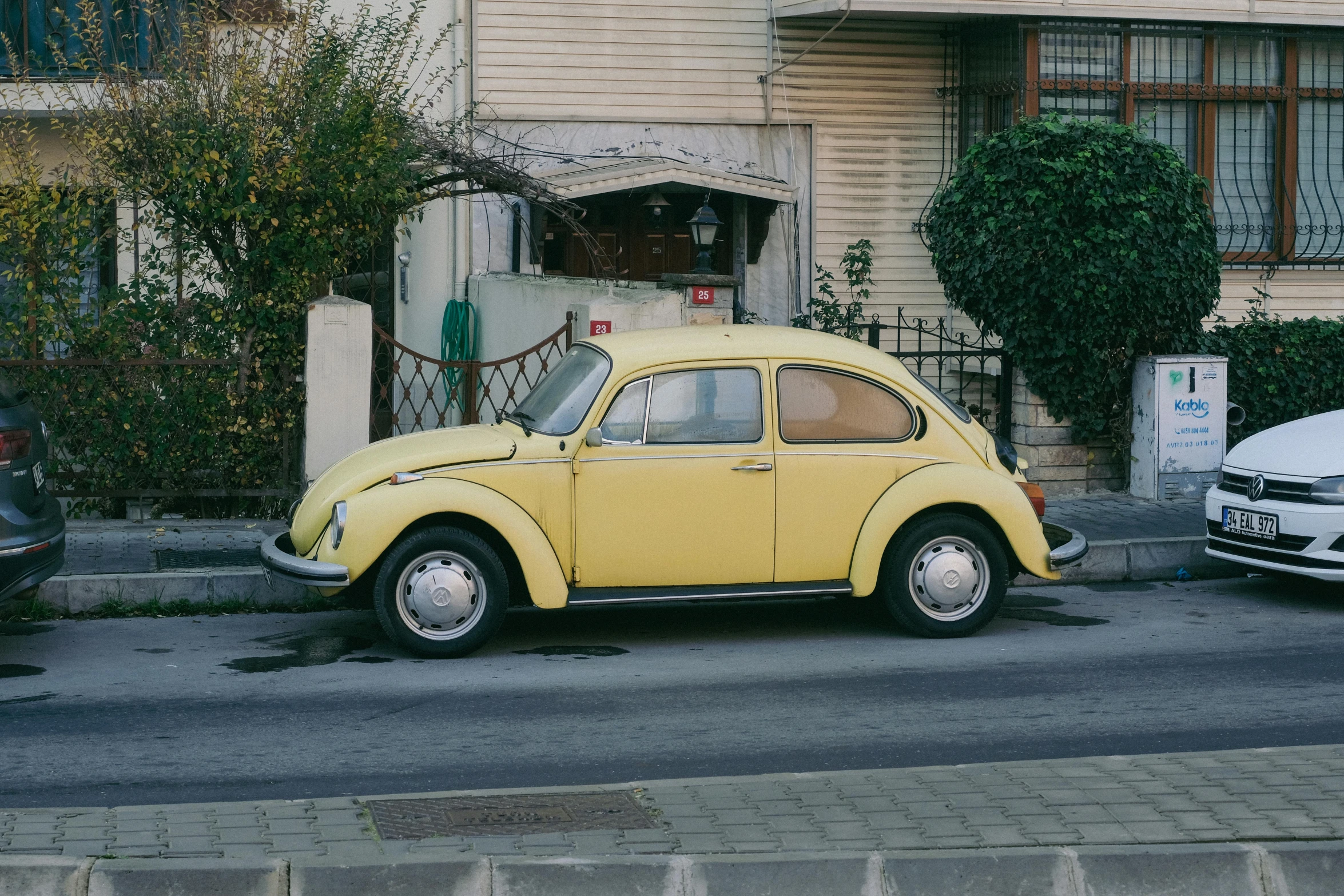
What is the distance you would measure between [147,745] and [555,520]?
2397 mm

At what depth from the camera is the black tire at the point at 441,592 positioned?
7.86 metres

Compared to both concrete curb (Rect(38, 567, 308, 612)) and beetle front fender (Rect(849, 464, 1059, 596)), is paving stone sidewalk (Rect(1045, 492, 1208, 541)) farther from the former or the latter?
concrete curb (Rect(38, 567, 308, 612))

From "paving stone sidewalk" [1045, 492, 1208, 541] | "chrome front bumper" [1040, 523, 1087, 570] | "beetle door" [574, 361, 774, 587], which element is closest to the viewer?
"beetle door" [574, 361, 774, 587]

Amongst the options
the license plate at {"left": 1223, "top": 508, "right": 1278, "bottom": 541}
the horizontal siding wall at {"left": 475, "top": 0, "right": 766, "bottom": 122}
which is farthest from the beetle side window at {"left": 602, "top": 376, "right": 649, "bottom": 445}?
the horizontal siding wall at {"left": 475, "top": 0, "right": 766, "bottom": 122}

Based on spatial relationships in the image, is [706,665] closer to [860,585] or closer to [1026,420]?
[860,585]

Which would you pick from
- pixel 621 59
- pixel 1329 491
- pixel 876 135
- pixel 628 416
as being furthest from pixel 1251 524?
pixel 621 59

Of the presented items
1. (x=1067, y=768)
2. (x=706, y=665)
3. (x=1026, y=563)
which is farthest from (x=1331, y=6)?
(x=1067, y=768)

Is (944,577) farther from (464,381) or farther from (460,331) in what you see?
(460,331)

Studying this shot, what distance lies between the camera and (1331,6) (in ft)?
54.5

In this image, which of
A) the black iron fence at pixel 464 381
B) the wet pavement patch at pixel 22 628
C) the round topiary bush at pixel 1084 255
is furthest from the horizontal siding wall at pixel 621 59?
the wet pavement patch at pixel 22 628

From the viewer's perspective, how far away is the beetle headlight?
7.86 metres

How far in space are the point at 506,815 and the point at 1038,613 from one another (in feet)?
16.6

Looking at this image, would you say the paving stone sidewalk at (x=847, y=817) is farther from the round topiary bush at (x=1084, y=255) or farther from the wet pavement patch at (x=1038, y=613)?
the round topiary bush at (x=1084, y=255)

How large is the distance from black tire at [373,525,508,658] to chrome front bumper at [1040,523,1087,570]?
3.05 metres
